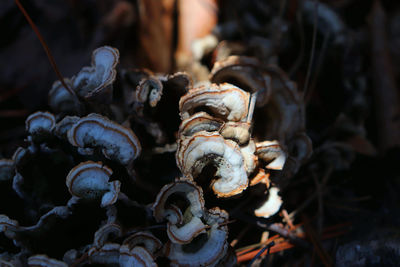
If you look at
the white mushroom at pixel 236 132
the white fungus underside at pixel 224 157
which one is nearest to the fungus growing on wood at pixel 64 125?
the white fungus underside at pixel 224 157

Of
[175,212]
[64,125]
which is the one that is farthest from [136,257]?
[64,125]

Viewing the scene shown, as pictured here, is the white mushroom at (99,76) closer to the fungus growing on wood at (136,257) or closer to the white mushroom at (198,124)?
the white mushroom at (198,124)

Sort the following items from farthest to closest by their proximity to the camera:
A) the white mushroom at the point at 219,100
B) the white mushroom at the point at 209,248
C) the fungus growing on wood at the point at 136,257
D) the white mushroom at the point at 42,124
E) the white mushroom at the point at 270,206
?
the white mushroom at the point at 270,206, the white mushroom at the point at 42,124, the white mushroom at the point at 219,100, the white mushroom at the point at 209,248, the fungus growing on wood at the point at 136,257

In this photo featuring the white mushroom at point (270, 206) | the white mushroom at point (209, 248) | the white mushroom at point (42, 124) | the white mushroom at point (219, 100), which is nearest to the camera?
the white mushroom at point (209, 248)

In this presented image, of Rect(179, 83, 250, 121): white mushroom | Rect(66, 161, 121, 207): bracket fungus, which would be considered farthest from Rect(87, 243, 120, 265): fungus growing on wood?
Rect(179, 83, 250, 121): white mushroom

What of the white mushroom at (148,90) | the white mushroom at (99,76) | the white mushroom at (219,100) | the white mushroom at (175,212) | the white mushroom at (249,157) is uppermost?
the white mushroom at (99,76)

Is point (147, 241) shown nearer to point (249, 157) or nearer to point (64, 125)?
point (249, 157)

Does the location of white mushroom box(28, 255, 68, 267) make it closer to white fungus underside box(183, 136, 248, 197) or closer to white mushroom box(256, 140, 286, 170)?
white fungus underside box(183, 136, 248, 197)

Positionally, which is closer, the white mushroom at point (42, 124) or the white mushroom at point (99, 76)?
the white mushroom at point (99, 76)
